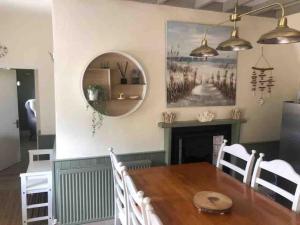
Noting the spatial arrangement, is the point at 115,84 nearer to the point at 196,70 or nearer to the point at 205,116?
the point at 196,70

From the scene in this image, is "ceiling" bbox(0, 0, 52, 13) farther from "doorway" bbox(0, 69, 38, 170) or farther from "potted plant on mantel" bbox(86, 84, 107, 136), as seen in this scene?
"potted plant on mantel" bbox(86, 84, 107, 136)

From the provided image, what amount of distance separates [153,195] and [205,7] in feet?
7.88

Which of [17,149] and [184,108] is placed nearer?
[184,108]

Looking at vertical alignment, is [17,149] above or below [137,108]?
below

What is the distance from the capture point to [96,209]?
3.08 metres

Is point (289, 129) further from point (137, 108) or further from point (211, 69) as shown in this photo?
point (137, 108)

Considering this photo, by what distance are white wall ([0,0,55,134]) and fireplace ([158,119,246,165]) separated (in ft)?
7.11

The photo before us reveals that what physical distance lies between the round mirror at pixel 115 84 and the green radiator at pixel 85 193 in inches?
26.8

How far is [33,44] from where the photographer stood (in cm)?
424

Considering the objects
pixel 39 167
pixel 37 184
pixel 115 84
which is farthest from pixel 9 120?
pixel 115 84

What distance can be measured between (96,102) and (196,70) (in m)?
1.33

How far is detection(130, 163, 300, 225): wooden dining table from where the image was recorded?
1.66m

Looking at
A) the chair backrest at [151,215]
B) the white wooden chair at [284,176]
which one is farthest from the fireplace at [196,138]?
the chair backrest at [151,215]

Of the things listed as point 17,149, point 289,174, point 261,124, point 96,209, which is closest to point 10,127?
point 17,149
